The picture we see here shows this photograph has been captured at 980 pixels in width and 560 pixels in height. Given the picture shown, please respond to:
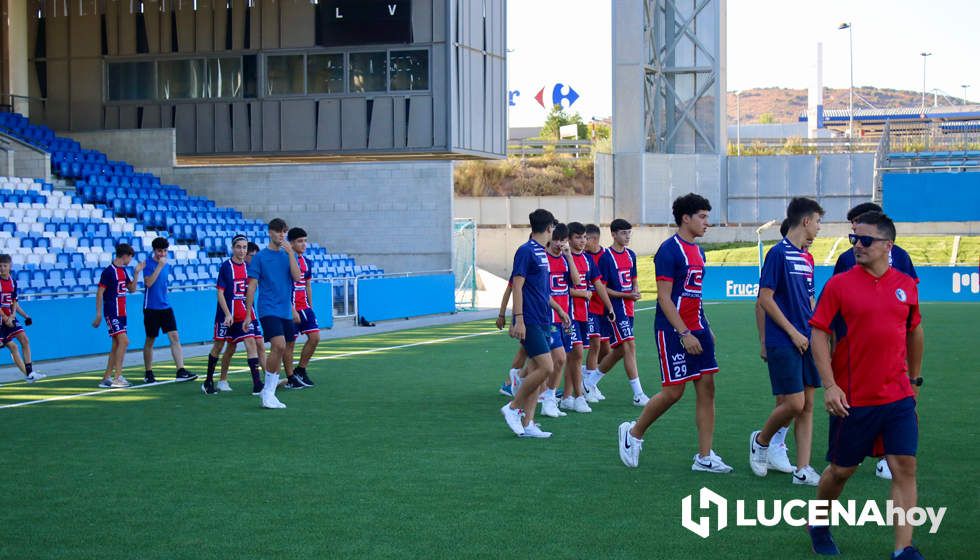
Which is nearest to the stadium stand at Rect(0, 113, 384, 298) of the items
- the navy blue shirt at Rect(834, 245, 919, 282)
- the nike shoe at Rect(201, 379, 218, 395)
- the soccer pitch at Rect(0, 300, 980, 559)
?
the nike shoe at Rect(201, 379, 218, 395)

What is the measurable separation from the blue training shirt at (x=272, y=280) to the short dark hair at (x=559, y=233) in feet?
10.5

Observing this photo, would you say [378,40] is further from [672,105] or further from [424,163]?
[672,105]

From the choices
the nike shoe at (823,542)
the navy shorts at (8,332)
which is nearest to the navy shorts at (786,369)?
the nike shoe at (823,542)

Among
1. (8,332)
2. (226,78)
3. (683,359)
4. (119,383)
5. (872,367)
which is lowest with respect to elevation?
(119,383)

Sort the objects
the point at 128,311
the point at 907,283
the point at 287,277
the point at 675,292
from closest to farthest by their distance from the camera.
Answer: the point at 907,283, the point at 675,292, the point at 287,277, the point at 128,311

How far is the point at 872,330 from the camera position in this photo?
18.9 feet

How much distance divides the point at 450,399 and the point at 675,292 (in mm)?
5208

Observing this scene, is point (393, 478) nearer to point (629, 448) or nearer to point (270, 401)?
point (629, 448)

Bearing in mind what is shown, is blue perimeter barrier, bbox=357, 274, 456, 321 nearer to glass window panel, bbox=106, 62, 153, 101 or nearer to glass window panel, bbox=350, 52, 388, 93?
glass window panel, bbox=350, 52, 388, 93

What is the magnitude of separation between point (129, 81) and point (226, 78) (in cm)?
310

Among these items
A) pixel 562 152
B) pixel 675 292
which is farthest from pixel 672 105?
pixel 675 292

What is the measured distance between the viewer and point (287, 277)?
1275cm

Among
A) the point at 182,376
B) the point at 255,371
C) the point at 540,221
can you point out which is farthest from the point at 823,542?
the point at 182,376

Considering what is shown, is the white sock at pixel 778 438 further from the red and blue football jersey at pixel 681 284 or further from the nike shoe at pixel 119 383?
the nike shoe at pixel 119 383
